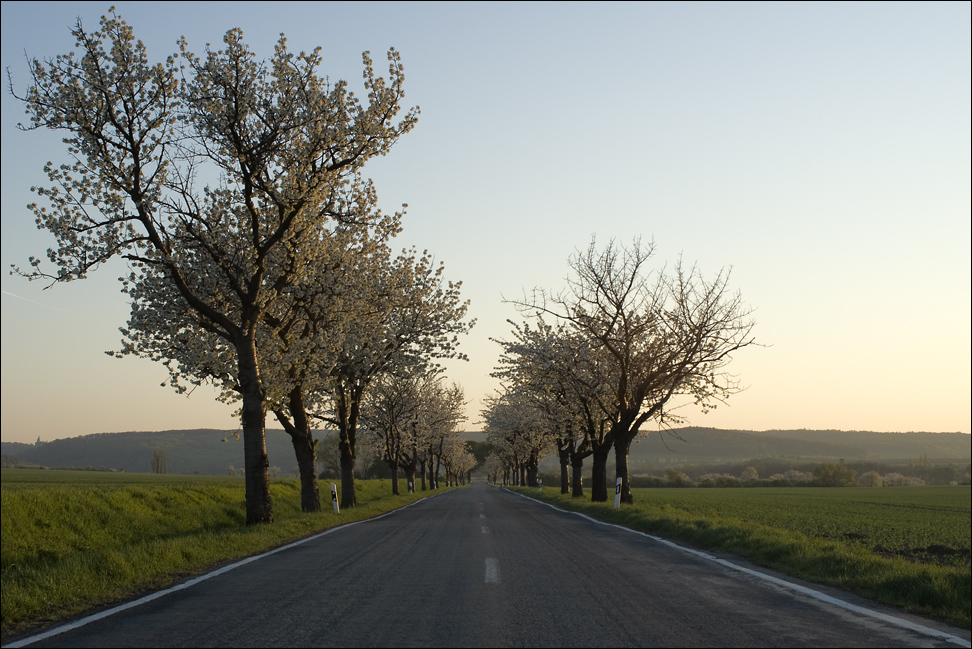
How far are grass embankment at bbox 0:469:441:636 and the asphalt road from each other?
1.01 metres

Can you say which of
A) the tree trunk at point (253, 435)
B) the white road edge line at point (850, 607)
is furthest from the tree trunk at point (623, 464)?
the white road edge line at point (850, 607)

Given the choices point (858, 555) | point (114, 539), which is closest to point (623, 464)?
point (858, 555)

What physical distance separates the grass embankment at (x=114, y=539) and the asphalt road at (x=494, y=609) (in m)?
1.01

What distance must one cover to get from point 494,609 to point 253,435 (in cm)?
1211

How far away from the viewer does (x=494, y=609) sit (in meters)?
7.10

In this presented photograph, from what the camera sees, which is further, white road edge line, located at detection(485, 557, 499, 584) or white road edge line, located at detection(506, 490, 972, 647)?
white road edge line, located at detection(485, 557, 499, 584)

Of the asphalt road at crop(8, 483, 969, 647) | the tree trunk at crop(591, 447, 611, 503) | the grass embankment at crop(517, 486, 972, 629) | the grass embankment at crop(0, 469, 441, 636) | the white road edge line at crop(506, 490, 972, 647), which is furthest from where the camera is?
the tree trunk at crop(591, 447, 611, 503)

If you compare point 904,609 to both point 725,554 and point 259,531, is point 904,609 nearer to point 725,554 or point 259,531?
point 725,554

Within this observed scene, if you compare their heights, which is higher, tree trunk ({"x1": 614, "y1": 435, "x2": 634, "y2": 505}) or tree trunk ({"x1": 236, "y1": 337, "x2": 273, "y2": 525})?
tree trunk ({"x1": 236, "y1": 337, "x2": 273, "y2": 525})

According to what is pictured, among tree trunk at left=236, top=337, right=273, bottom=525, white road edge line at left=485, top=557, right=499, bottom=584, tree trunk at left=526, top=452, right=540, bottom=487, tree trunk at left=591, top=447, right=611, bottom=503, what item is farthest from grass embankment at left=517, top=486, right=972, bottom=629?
tree trunk at left=526, top=452, right=540, bottom=487

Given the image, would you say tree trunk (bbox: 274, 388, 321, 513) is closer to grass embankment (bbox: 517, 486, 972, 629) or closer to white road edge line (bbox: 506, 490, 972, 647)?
grass embankment (bbox: 517, 486, 972, 629)

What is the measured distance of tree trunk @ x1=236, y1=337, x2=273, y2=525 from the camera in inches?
692

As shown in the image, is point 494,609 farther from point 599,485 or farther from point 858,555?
point 599,485

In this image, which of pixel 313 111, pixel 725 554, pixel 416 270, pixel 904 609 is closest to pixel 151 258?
pixel 313 111
